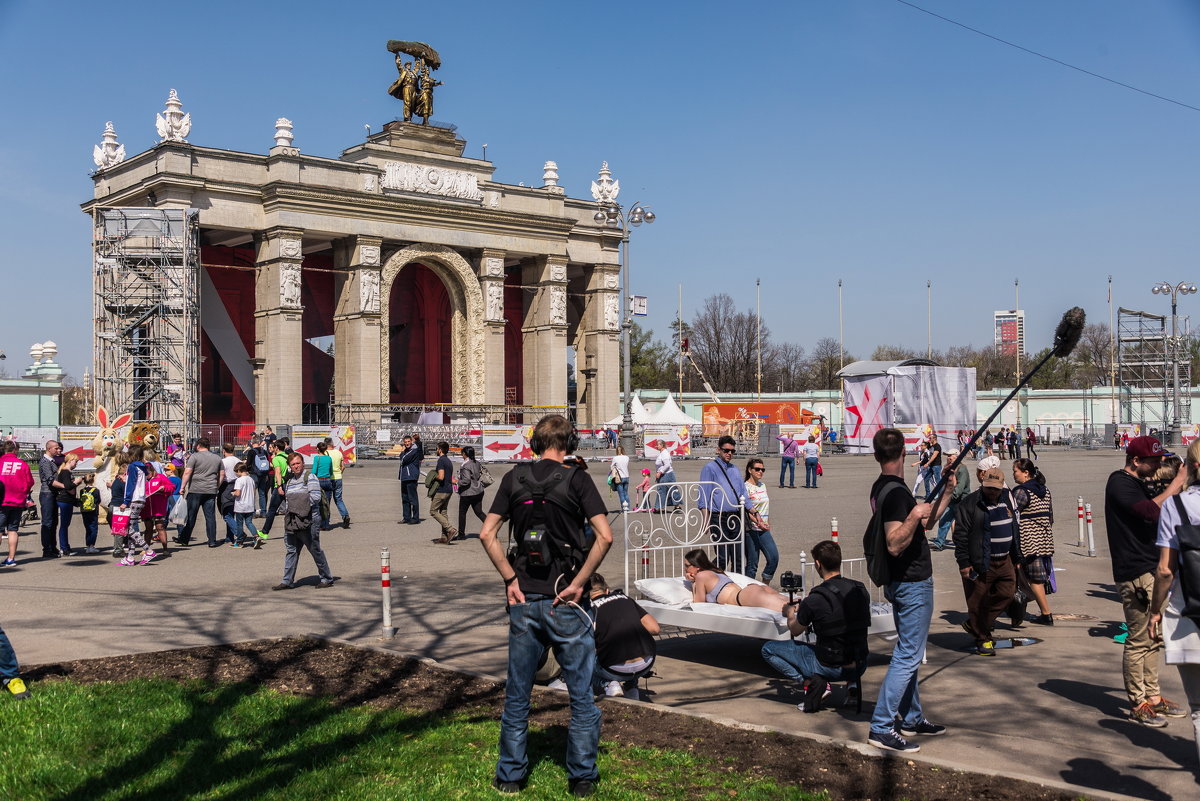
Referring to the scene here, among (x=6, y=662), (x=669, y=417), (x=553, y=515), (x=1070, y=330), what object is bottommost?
(x=6, y=662)

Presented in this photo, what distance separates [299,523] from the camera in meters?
13.2

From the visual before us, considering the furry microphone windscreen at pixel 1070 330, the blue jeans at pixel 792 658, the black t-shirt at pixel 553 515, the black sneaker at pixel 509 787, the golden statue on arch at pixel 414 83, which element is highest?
the golden statue on arch at pixel 414 83

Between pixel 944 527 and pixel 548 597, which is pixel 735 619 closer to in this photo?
pixel 548 597

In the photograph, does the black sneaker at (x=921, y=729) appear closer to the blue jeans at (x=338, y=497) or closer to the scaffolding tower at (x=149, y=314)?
the blue jeans at (x=338, y=497)

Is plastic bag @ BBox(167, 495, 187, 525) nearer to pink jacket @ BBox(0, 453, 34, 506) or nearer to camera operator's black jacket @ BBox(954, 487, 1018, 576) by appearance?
pink jacket @ BBox(0, 453, 34, 506)

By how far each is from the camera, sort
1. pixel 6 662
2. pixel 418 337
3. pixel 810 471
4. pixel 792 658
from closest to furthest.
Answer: pixel 6 662 < pixel 792 658 < pixel 810 471 < pixel 418 337

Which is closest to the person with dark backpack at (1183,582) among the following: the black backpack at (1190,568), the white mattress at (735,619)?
the black backpack at (1190,568)

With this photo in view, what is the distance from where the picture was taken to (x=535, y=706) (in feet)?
25.4

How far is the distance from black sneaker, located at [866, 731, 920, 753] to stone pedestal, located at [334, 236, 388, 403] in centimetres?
4552

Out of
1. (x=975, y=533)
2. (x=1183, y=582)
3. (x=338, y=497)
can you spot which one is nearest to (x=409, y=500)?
(x=338, y=497)

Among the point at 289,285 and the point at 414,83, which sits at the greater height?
the point at 414,83

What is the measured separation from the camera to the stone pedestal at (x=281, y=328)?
159 feet

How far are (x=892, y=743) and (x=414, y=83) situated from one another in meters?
53.0

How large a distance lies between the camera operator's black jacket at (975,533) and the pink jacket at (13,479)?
11.7 meters
